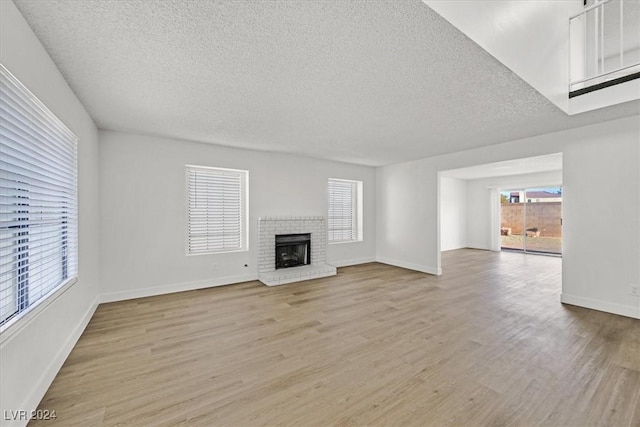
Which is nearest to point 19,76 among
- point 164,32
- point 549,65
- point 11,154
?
point 11,154

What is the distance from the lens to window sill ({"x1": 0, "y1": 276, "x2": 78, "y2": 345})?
1.38m

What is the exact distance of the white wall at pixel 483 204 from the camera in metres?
8.09

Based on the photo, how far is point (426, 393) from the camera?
188 centimetres

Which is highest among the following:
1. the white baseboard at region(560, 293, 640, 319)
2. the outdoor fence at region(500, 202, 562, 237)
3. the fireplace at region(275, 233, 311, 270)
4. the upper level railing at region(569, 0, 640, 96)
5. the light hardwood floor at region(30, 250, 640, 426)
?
the upper level railing at region(569, 0, 640, 96)

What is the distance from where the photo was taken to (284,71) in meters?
2.21

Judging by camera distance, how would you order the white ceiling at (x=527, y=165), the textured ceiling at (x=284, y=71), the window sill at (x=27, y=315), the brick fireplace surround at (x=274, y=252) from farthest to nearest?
1. the brick fireplace surround at (x=274, y=252)
2. the white ceiling at (x=527, y=165)
3. the textured ceiling at (x=284, y=71)
4. the window sill at (x=27, y=315)

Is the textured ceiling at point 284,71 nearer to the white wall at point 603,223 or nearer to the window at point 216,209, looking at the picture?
the white wall at point 603,223

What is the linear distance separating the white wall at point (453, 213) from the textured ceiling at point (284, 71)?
4.96 m

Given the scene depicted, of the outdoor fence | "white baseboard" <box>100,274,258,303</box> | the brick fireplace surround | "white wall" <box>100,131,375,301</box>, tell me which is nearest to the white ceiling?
the outdoor fence

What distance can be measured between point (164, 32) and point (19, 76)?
90cm

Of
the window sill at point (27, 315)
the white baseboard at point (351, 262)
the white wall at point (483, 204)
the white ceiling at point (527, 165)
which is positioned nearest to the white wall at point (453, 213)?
the white wall at point (483, 204)

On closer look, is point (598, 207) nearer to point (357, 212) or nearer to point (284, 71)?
point (357, 212)

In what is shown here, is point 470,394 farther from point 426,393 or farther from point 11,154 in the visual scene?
point 11,154

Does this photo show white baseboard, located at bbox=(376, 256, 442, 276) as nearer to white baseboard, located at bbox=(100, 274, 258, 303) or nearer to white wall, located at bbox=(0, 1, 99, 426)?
white baseboard, located at bbox=(100, 274, 258, 303)
